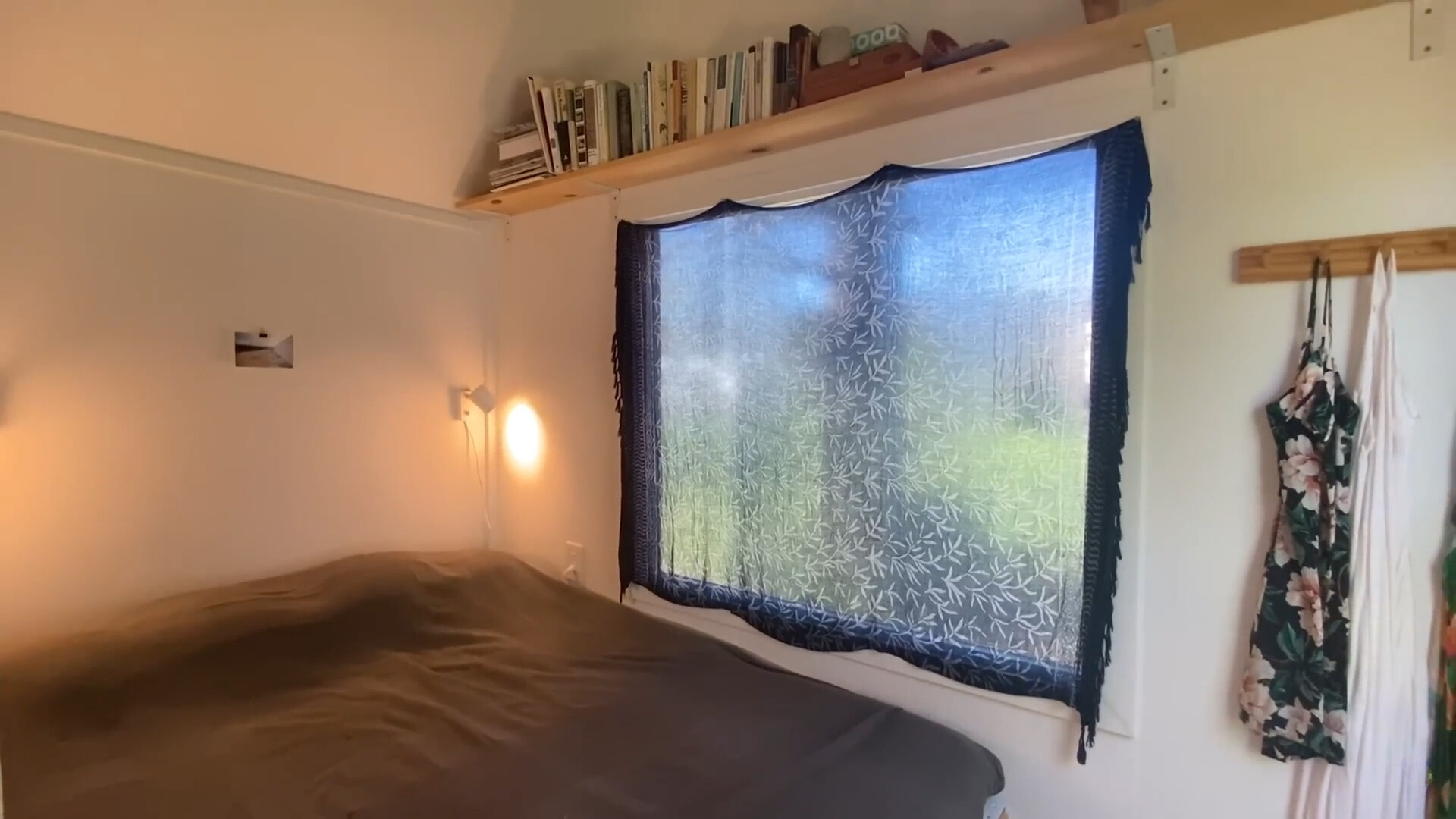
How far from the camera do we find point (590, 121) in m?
2.26

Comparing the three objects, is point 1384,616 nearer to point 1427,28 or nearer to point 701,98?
point 1427,28

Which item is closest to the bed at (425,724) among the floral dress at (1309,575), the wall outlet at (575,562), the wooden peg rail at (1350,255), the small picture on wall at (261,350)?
the wall outlet at (575,562)

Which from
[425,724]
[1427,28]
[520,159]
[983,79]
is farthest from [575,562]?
[1427,28]

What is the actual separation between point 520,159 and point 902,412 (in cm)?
155

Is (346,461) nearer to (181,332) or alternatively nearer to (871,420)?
(181,332)

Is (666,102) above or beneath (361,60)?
beneath

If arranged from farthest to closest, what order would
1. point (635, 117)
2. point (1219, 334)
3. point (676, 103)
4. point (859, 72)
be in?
point (635, 117)
point (676, 103)
point (859, 72)
point (1219, 334)

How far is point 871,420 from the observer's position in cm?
182

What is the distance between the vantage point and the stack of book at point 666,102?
6.11 feet

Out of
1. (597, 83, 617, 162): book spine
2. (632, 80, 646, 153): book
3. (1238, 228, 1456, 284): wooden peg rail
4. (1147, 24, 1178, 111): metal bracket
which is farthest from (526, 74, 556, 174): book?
(1238, 228, 1456, 284): wooden peg rail

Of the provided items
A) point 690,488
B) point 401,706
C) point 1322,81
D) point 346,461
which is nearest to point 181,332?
point 346,461

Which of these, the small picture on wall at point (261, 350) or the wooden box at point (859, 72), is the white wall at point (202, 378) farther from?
the wooden box at point (859, 72)

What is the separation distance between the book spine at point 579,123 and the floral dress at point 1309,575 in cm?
186

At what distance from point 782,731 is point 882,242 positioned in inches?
44.5
